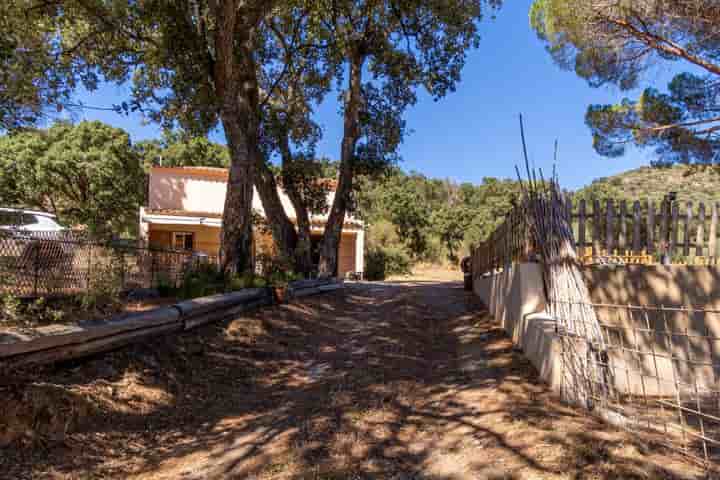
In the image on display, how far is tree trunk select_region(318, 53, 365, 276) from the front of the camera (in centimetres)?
1229

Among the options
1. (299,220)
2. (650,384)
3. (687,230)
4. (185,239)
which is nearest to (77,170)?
(185,239)

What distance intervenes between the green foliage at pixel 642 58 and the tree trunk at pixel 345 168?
17.4ft

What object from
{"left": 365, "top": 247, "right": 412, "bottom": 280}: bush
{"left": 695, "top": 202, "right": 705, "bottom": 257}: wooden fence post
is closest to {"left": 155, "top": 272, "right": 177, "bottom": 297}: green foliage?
{"left": 695, "top": 202, "right": 705, "bottom": 257}: wooden fence post

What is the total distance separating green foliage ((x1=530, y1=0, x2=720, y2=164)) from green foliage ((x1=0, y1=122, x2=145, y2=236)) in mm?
21296

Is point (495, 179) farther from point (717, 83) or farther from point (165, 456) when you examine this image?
point (165, 456)

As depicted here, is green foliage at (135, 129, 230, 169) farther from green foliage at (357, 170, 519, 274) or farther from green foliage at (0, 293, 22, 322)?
green foliage at (0, 293, 22, 322)

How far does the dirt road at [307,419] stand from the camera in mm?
2416

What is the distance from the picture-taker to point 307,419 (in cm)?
323

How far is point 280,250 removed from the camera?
11188 mm

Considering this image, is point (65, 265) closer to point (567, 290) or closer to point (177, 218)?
point (567, 290)

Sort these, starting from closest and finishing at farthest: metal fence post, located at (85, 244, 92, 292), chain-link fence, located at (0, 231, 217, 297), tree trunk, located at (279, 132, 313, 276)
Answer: chain-link fence, located at (0, 231, 217, 297) < metal fence post, located at (85, 244, 92, 292) < tree trunk, located at (279, 132, 313, 276)

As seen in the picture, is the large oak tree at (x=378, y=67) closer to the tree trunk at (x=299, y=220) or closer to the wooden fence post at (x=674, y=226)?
the tree trunk at (x=299, y=220)

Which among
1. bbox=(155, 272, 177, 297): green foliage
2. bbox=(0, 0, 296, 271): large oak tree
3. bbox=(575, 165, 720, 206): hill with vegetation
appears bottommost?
bbox=(155, 272, 177, 297): green foliage

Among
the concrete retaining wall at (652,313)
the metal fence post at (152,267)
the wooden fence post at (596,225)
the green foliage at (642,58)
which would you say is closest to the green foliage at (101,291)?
the metal fence post at (152,267)
